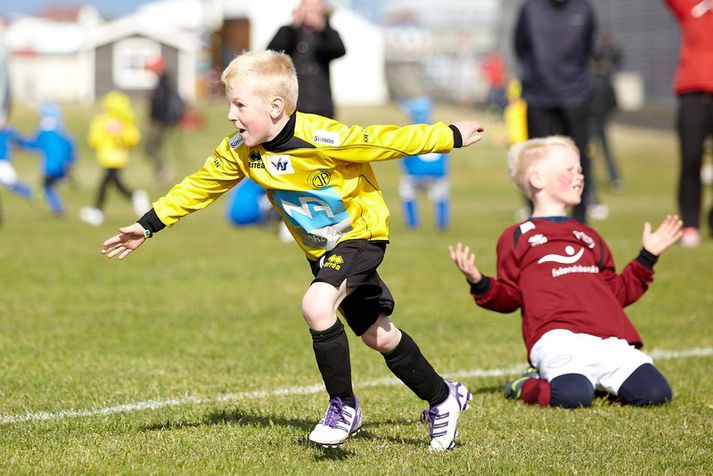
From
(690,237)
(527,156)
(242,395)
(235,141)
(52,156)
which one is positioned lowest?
(52,156)

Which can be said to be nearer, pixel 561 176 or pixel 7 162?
pixel 561 176

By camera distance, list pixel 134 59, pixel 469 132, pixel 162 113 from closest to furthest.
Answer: pixel 469 132 → pixel 162 113 → pixel 134 59

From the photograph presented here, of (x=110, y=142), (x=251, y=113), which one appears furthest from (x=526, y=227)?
(x=110, y=142)

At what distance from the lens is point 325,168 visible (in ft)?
15.7

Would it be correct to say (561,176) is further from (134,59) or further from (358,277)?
(134,59)

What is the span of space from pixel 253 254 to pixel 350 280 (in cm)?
780

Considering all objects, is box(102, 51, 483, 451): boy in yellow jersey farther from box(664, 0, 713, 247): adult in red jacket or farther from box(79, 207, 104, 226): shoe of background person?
box(79, 207, 104, 226): shoe of background person

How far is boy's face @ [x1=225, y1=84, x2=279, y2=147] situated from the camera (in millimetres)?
4691

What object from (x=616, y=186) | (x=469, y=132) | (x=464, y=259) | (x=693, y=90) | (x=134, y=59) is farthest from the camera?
(x=134, y=59)

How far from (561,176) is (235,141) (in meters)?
1.93

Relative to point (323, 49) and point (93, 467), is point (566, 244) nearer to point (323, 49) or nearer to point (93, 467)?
point (93, 467)

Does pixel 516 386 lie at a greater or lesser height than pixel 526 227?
lesser

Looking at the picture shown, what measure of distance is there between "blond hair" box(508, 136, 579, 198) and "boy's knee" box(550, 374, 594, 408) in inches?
41.3

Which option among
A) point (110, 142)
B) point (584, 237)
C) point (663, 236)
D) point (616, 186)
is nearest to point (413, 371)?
point (584, 237)
